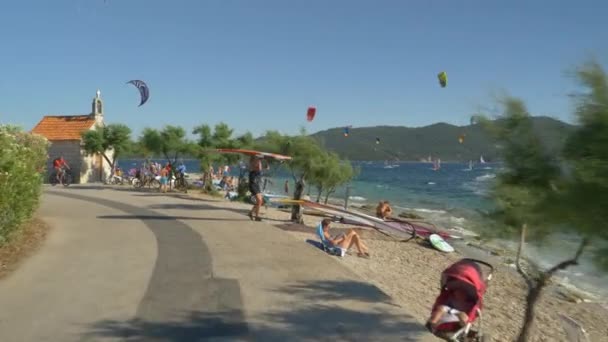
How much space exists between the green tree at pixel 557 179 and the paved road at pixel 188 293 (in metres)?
1.59

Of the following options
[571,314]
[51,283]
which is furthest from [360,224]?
[51,283]

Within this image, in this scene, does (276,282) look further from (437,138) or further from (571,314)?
(437,138)

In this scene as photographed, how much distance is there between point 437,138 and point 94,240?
470ft

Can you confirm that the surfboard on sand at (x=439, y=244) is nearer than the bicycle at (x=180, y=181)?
Yes

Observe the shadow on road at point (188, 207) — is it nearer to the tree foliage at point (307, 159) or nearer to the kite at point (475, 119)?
the tree foliage at point (307, 159)

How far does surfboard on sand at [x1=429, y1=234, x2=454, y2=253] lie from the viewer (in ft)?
50.8

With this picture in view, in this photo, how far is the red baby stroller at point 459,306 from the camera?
4.89m

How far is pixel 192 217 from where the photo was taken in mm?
13188

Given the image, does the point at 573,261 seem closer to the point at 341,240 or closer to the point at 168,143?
the point at 341,240

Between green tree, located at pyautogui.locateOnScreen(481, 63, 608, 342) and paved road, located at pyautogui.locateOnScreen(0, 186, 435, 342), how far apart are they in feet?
5.21

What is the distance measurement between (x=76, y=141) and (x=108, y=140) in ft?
5.34

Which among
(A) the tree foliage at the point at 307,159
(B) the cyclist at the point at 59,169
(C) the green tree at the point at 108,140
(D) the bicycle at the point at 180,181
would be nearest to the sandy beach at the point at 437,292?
(A) the tree foliage at the point at 307,159

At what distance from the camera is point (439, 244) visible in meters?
15.7

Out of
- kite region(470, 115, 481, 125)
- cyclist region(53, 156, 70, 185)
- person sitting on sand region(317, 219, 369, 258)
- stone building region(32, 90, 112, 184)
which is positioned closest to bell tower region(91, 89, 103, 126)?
stone building region(32, 90, 112, 184)
